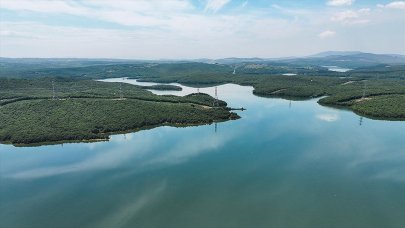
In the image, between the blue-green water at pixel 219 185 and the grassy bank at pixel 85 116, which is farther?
the grassy bank at pixel 85 116

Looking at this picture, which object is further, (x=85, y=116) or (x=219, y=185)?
(x=85, y=116)

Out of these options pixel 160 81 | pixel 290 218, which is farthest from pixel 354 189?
pixel 160 81

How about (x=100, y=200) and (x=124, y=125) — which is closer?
(x=100, y=200)

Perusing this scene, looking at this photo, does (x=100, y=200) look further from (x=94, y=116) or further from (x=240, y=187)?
(x=94, y=116)

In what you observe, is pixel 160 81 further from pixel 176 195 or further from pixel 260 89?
pixel 176 195

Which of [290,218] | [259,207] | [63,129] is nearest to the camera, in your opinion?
[290,218]

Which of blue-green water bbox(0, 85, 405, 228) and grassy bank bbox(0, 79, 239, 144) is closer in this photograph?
blue-green water bbox(0, 85, 405, 228)

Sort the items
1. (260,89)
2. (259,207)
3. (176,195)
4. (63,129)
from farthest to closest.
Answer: (260,89), (63,129), (176,195), (259,207)
